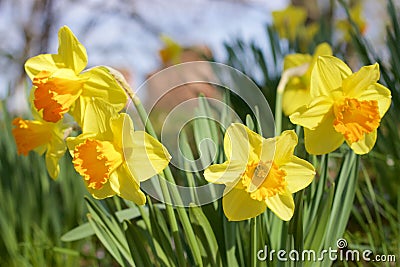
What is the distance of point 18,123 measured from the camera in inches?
28.4

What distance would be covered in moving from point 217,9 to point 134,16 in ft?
4.51

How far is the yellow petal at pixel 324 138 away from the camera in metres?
0.63

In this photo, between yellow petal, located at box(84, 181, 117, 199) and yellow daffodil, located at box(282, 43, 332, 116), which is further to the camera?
yellow daffodil, located at box(282, 43, 332, 116)

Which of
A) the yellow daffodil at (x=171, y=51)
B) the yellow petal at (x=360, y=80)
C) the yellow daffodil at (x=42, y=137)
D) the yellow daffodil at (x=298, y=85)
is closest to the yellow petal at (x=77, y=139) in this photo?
the yellow daffodil at (x=42, y=137)

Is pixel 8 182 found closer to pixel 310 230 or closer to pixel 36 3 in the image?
pixel 310 230

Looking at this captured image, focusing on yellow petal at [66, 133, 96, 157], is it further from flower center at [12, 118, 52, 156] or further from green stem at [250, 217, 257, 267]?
green stem at [250, 217, 257, 267]

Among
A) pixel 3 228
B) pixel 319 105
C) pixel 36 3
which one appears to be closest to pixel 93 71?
pixel 319 105

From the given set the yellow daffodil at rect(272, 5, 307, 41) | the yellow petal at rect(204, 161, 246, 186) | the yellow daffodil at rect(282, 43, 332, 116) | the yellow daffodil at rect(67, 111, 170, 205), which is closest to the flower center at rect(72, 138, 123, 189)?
the yellow daffodil at rect(67, 111, 170, 205)

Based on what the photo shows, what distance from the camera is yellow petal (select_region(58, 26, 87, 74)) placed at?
2.13 feet

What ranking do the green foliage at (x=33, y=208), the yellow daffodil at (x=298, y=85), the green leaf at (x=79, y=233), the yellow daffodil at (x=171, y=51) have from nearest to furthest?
1. the green leaf at (x=79, y=233)
2. the yellow daffodil at (x=298, y=85)
3. the green foliage at (x=33, y=208)
4. the yellow daffodil at (x=171, y=51)

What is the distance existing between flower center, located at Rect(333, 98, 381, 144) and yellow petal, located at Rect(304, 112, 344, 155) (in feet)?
0.07

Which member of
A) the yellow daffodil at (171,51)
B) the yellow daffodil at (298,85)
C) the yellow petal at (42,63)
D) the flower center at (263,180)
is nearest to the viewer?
the flower center at (263,180)

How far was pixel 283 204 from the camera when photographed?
583 millimetres

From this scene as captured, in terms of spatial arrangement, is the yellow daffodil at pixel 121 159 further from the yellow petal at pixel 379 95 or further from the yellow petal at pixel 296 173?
the yellow petal at pixel 379 95
